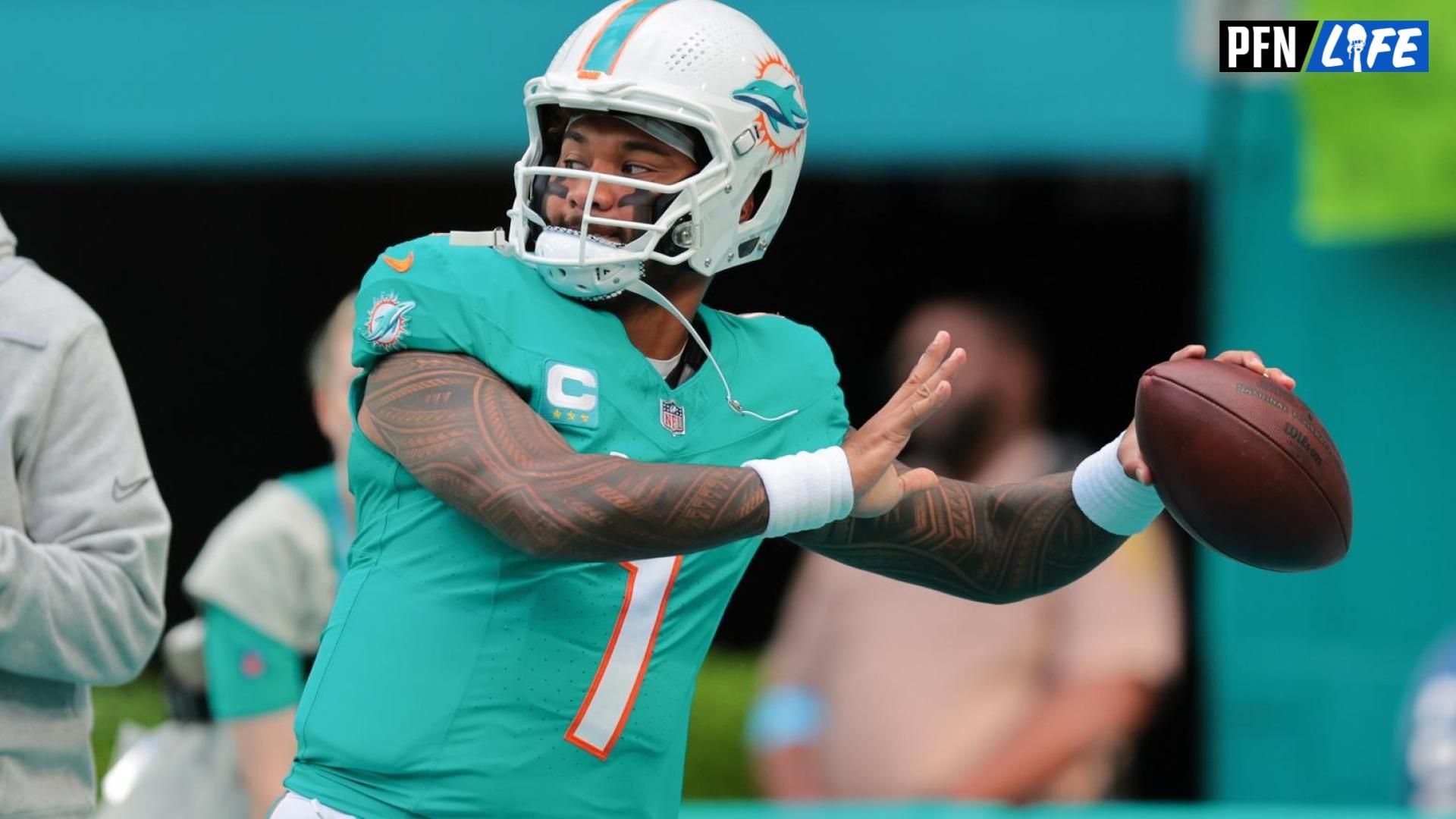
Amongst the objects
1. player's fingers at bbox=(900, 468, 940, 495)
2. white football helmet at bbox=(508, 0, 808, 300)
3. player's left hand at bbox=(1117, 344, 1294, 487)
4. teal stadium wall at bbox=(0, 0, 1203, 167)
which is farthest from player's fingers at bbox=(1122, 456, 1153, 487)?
teal stadium wall at bbox=(0, 0, 1203, 167)

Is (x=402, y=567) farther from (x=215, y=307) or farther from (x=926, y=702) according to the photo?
(x=215, y=307)

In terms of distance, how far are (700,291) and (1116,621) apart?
237 cm

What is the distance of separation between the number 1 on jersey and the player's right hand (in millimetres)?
263

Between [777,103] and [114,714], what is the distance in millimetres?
4623

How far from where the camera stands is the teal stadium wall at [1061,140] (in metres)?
6.50

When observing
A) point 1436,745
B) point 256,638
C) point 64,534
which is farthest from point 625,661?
point 1436,745

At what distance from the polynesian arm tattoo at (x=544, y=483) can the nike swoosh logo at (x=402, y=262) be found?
0.52ft

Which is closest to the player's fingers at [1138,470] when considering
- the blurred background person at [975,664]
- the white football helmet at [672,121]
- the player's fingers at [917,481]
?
the player's fingers at [917,481]

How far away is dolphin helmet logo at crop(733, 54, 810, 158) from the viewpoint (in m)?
2.88

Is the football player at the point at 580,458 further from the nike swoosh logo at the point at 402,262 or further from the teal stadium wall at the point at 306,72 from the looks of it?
the teal stadium wall at the point at 306,72

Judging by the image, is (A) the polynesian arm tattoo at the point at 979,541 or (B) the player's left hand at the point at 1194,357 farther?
(A) the polynesian arm tattoo at the point at 979,541

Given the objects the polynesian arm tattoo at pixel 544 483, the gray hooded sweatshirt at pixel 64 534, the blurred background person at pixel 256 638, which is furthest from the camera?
the blurred background person at pixel 256 638

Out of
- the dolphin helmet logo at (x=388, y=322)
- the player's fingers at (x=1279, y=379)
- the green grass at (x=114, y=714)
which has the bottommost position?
the green grass at (x=114, y=714)

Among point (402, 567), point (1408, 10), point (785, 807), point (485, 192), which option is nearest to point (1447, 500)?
point (1408, 10)
